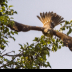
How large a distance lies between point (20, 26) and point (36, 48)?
94 cm

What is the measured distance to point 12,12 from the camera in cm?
301

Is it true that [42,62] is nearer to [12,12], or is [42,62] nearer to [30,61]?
[30,61]

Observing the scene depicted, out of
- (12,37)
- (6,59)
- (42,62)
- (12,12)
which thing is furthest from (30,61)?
(12,12)

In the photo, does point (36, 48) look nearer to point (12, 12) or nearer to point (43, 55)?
point (43, 55)

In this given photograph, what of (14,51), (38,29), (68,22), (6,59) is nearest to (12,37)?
(14,51)

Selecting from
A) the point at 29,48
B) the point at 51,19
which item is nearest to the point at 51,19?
the point at 51,19

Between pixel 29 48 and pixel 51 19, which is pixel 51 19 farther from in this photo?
pixel 29 48

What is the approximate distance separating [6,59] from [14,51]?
39cm

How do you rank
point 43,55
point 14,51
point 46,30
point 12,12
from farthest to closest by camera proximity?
point 14,51 < point 43,55 < point 46,30 < point 12,12

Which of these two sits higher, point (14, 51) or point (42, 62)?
point (14, 51)

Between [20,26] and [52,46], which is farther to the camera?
[52,46]

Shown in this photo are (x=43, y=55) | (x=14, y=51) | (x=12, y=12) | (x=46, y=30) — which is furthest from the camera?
(x=14, y=51)

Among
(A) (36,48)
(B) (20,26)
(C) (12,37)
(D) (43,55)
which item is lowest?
(D) (43,55)

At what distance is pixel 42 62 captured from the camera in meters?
3.29
